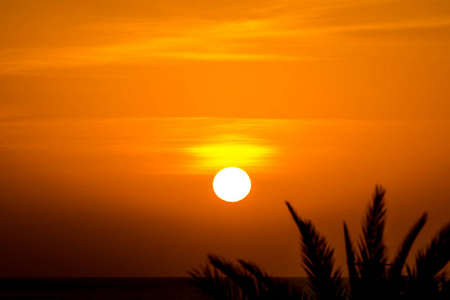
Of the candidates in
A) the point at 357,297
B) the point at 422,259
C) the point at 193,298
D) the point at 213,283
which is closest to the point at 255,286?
the point at 213,283

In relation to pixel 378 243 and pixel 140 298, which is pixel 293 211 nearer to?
pixel 378 243

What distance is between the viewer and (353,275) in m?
12.0

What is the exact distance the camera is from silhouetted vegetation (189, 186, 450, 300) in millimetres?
11609

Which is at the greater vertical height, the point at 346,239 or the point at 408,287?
the point at 346,239

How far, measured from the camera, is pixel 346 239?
1234 cm

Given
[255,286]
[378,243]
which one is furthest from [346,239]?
[255,286]

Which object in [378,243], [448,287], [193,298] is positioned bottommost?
[448,287]

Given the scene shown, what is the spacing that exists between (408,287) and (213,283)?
2448 mm

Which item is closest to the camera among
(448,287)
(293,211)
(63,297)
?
(448,287)

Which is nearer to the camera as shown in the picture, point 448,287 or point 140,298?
point 448,287

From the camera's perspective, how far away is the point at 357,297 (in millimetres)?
11812

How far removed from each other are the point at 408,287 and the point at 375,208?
122 cm

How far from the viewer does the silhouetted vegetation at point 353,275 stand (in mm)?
11609

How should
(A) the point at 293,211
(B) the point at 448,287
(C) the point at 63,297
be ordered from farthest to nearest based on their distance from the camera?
(C) the point at 63,297
(A) the point at 293,211
(B) the point at 448,287
